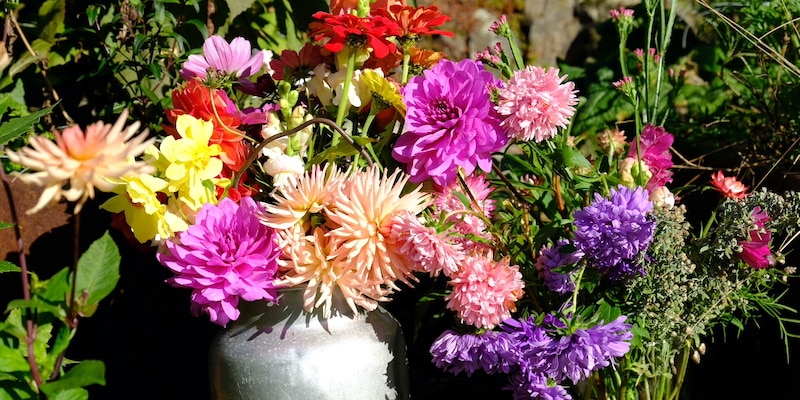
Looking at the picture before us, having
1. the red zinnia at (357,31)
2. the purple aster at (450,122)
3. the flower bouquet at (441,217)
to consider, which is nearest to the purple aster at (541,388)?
the flower bouquet at (441,217)

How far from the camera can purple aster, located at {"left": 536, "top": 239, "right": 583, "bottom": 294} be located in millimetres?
1215

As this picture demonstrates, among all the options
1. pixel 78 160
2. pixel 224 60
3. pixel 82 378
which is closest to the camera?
pixel 78 160

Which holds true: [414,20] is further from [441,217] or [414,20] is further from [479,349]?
[479,349]

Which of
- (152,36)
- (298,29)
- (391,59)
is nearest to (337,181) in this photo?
(391,59)

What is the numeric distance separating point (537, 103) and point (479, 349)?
391 mm

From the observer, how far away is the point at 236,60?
131cm

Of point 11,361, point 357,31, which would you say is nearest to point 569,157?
point 357,31

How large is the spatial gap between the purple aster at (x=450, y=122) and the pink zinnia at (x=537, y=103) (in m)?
0.05

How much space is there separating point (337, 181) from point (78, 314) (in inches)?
16.7

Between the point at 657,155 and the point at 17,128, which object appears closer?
the point at 17,128

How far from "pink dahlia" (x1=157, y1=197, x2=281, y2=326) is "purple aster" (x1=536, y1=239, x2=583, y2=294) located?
43 centimetres

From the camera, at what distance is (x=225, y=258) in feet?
3.67

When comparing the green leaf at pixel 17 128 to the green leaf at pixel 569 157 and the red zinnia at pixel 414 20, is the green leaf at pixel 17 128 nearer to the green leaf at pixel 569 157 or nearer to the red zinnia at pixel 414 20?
the red zinnia at pixel 414 20

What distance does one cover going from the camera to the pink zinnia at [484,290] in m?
1.13
